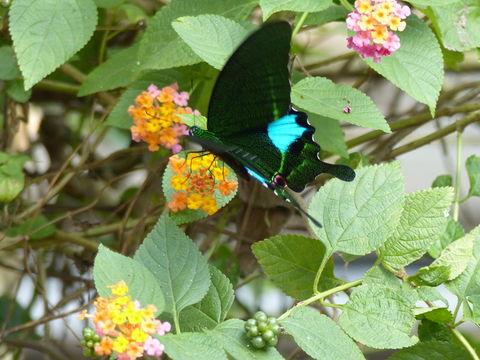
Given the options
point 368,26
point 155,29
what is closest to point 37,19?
point 155,29

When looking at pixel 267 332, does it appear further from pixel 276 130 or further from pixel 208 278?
pixel 276 130

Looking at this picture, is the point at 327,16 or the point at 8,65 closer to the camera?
the point at 327,16

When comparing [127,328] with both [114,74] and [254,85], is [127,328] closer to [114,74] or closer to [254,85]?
[254,85]

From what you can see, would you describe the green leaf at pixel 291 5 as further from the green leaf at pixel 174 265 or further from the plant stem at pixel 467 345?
the plant stem at pixel 467 345

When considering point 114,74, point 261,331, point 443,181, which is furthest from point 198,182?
point 443,181

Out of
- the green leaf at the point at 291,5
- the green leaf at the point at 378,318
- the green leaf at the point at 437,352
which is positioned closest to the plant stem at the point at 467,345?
the green leaf at the point at 437,352

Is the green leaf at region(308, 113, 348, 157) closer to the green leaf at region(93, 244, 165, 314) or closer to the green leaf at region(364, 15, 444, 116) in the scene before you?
the green leaf at region(364, 15, 444, 116)
